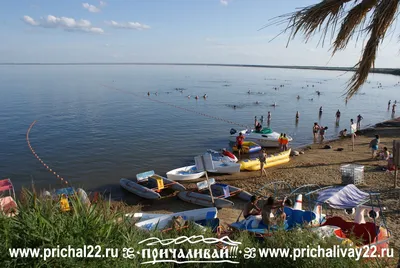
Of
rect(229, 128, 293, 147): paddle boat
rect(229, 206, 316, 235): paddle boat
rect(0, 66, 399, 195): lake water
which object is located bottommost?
rect(0, 66, 399, 195): lake water

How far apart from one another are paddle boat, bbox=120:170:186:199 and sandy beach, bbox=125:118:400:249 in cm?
46

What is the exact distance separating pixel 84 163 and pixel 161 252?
63.0ft

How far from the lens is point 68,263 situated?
4.53 metres

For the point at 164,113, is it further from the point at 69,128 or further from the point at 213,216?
the point at 213,216

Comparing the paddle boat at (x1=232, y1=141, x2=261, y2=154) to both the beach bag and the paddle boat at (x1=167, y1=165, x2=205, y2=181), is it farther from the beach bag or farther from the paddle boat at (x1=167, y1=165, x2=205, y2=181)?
the beach bag

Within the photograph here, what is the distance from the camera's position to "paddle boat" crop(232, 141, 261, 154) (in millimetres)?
25920

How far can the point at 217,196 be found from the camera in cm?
1560

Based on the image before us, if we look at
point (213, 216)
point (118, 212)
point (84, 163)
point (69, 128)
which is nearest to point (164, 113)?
point (69, 128)

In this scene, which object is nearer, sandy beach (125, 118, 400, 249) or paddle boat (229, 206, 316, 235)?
paddle boat (229, 206, 316, 235)

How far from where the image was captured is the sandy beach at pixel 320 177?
1360 centimetres

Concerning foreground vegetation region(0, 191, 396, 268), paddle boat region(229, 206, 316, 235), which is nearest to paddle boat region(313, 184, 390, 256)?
paddle boat region(229, 206, 316, 235)

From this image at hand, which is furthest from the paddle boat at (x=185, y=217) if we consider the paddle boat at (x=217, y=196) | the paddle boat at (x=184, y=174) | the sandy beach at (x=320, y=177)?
the paddle boat at (x=184, y=174)

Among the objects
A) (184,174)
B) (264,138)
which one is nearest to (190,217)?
(184,174)

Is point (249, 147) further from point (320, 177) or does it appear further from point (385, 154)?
point (385, 154)
